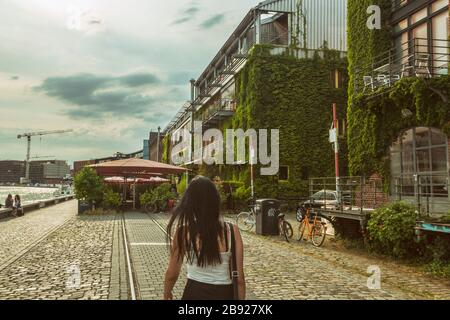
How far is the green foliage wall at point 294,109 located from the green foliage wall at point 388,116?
881cm

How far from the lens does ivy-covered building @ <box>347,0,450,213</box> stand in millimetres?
13398

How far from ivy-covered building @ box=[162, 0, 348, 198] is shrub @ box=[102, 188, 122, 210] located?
24.2 feet

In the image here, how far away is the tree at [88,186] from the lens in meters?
23.4

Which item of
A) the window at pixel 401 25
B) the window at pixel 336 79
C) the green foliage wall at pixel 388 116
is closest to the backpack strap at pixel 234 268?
the green foliage wall at pixel 388 116

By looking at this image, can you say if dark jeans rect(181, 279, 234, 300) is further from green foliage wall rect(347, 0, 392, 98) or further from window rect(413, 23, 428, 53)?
green foliage wall rect(347, 0, 392, 98)

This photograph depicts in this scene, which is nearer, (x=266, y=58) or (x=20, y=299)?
(x=20, y=299)

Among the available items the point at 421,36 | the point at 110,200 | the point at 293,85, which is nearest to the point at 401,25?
the point at 421,36

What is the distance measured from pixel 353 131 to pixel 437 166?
4648 mm

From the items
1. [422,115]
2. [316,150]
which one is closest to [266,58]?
[316,150]

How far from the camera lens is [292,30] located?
94.9ft

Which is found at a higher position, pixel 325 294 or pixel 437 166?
pixel 437 166

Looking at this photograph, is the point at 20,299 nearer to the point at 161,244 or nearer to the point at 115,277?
the point at 115,277

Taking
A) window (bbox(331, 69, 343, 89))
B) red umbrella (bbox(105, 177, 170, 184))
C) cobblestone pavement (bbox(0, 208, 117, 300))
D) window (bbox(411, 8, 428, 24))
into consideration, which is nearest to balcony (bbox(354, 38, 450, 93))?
window (bbox(411, 8, 428, 24))
